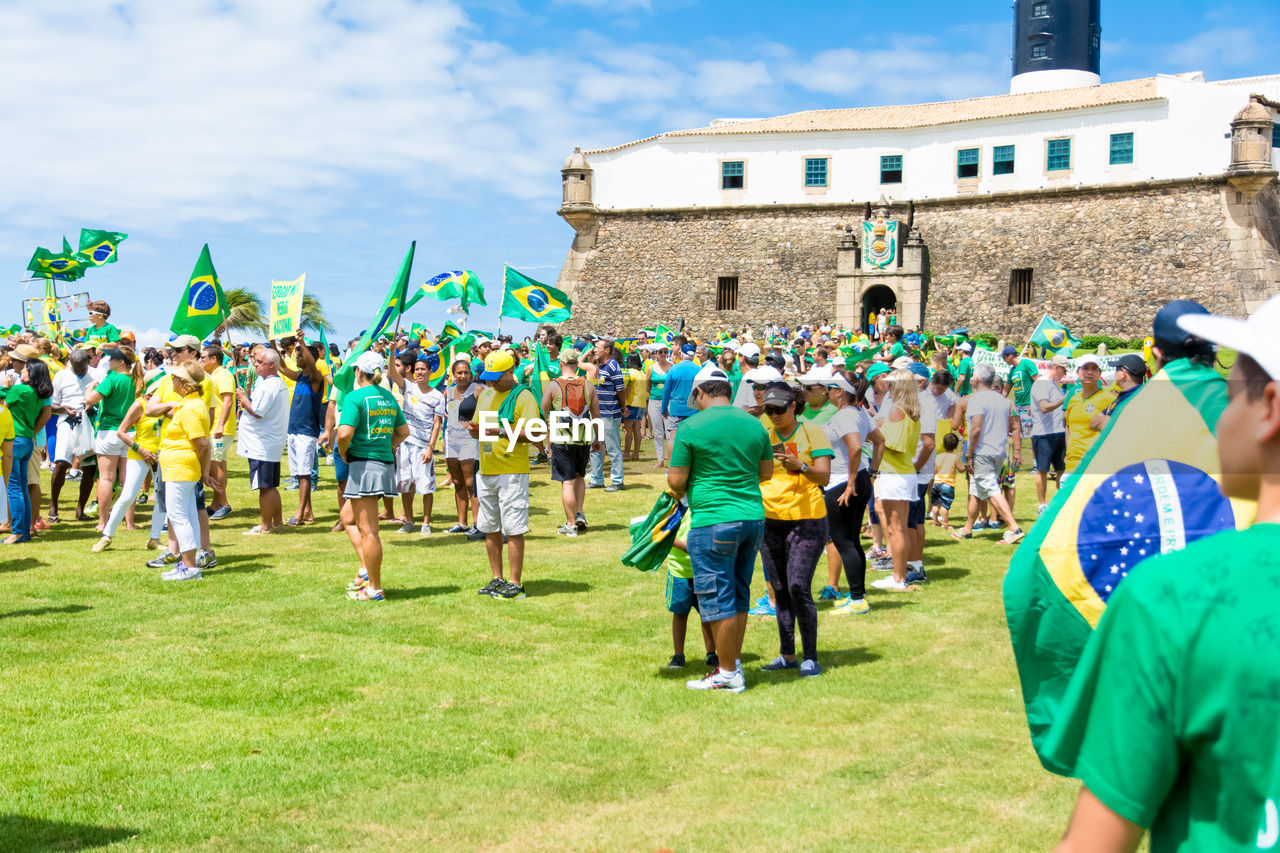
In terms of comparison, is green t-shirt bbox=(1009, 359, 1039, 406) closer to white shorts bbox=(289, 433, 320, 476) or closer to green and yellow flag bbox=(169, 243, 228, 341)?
white shorts bbox=(289, 433, 320, 476)

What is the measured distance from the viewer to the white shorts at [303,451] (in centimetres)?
1253

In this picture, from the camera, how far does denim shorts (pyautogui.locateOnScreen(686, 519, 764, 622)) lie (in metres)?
6.33

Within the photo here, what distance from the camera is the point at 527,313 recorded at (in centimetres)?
1802

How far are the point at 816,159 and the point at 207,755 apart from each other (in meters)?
40.6

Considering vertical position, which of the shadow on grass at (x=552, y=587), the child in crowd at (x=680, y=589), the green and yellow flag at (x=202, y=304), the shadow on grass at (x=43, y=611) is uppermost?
the green and yellow flag at (x=202, y=304)

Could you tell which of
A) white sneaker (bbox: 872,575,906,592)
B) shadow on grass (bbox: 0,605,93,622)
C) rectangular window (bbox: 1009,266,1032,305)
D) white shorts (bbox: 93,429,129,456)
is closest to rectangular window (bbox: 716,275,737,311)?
rectangular window (bbox: 1009,266,1032,305)

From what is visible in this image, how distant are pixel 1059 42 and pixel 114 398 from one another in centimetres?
5460

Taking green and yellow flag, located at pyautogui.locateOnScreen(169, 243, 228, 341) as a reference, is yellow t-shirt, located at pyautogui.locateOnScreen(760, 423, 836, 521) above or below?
A: below

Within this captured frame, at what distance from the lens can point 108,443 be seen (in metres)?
11.6

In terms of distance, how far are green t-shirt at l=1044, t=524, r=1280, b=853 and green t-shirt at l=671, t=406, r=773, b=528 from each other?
480 centimetres

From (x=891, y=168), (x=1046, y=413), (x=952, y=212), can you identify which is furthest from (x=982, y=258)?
(x=1046, y=413)

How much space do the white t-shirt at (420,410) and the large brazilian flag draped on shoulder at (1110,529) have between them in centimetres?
1058

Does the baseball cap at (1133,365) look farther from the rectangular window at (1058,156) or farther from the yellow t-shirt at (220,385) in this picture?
the rectangular window at (1058,156)

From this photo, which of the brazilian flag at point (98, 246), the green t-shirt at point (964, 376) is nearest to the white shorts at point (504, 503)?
the green t-shirt at point (964, 376)
